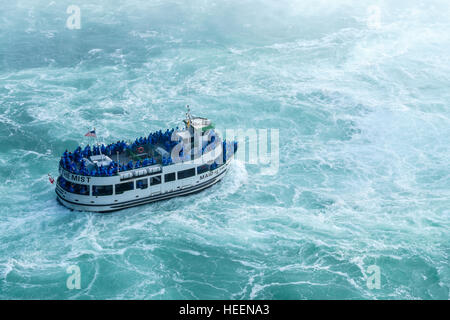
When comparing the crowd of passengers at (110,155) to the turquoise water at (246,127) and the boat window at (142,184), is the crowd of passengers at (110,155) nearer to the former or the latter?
the boat window at (142,184)

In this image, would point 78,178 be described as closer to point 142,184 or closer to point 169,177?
point 142,184

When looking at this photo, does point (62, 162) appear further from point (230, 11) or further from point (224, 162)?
point (230, 11)

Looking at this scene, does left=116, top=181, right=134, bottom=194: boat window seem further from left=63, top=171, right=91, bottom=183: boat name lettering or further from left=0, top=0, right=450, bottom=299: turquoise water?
left=63, top=171, right=91, bottom=183: boat name lettering

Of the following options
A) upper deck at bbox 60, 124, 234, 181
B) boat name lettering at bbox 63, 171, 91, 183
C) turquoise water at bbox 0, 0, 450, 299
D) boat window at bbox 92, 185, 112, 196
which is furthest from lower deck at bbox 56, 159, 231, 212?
upper deck at bbox 60, 124, 234, 181

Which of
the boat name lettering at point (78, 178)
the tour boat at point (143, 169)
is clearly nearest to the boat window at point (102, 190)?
the tour boat at point (143, 169)

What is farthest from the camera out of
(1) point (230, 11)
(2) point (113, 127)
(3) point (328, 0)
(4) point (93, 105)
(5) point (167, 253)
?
(3) point (328, 0)

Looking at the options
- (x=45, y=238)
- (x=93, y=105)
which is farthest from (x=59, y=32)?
(x=45, y=238)
